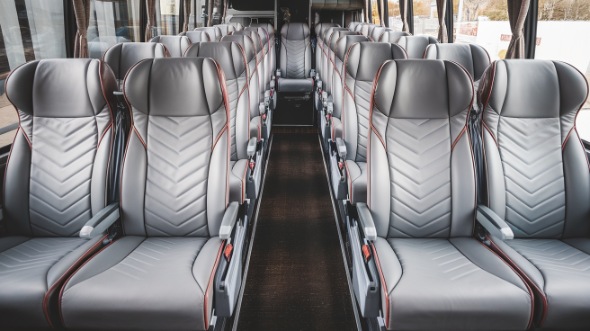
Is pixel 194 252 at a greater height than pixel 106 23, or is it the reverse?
pixel 106 23

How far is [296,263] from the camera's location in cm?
261

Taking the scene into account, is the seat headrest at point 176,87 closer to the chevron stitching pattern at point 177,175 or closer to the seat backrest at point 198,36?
the chevron stitching pattern at point 177,175

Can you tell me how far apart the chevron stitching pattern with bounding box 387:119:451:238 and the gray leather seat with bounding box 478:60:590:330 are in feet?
0.81

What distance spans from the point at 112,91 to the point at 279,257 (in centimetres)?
147

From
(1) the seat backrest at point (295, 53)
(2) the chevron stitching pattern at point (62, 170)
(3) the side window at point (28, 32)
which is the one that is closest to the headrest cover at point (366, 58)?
(2) the chevron stitching pattern at point (62, 170)

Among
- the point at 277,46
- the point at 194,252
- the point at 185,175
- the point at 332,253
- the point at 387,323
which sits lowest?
the point at 332,253

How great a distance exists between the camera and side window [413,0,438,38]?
5680mm

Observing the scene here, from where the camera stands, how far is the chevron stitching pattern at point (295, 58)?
6.38 m

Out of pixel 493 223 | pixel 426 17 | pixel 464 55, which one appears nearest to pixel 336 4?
pixel 426 17

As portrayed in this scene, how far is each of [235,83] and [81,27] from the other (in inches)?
68.6

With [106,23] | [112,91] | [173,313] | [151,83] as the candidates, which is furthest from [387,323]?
[106,23]

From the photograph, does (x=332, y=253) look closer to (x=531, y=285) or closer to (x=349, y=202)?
(x=349, y=202)

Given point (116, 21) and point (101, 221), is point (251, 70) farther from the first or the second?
point (116, 21)

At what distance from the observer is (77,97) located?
1.94 metres
